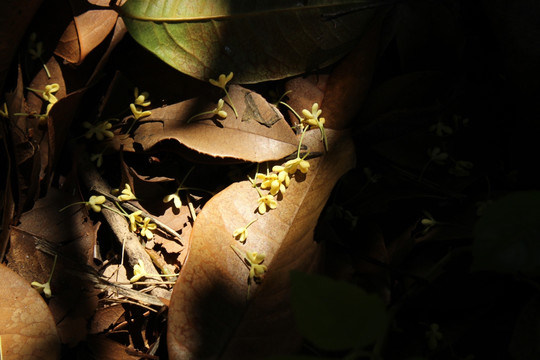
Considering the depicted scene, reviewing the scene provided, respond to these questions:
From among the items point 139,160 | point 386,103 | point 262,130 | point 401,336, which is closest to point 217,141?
point 262,130

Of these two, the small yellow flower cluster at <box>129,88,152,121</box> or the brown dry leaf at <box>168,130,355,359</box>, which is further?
the small yellow flower cluster at <box>129,88,152,121</box>

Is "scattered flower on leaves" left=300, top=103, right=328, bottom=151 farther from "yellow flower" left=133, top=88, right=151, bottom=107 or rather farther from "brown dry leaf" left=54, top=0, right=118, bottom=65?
"brown dry leaf" left=54, top=0, right=118, bottom=65

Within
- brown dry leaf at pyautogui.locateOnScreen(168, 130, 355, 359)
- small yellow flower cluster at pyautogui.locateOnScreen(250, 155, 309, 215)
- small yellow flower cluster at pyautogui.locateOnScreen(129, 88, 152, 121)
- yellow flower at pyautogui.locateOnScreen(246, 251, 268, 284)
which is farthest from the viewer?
small yellow flower cluster at pyautogui.locateOnScreen(129, 88, 152, 121)

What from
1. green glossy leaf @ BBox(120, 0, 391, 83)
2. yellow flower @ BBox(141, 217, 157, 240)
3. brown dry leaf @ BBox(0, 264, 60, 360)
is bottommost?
brown dry leaf @ BBox(0, 264, 60, 360)

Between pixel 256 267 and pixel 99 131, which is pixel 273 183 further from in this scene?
pixel 99 131

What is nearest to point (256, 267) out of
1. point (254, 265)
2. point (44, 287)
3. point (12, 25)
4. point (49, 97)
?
point (254, 265)

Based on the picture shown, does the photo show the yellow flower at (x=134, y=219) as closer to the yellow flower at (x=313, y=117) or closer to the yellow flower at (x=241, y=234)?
the yellow flower at (x=241, y=234)

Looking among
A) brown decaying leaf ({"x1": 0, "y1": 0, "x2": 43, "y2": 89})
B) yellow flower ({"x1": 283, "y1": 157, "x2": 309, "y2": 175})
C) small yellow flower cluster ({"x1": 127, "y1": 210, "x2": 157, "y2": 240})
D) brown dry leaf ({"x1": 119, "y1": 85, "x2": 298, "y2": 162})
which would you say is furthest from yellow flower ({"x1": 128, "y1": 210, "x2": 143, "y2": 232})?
brown decaying leaf ({"x1": 0, "y1": 0, "x2": 43, "y2": 89})
